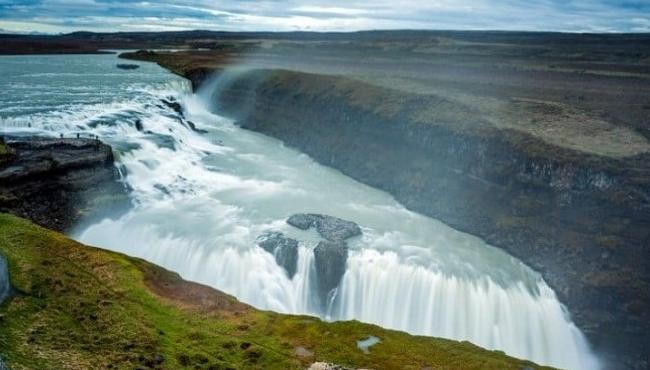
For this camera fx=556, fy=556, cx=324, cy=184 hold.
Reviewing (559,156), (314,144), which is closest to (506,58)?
(314,144)

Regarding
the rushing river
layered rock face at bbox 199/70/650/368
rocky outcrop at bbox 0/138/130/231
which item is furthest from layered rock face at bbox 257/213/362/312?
rocky outcrop at bbox 0/138/130/231

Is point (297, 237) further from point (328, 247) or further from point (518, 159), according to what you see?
point (518, 159)

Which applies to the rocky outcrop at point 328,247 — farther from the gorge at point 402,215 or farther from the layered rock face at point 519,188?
the layered rock face at point 519,188

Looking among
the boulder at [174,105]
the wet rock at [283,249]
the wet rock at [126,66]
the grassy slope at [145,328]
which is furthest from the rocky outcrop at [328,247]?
the wet rock at [126,66]

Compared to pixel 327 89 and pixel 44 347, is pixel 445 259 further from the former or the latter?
pixel 327 89

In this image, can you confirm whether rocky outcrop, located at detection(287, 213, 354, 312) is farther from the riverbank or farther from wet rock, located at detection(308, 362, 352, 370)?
wet rock, located at detection(308, 362, 352, 370)

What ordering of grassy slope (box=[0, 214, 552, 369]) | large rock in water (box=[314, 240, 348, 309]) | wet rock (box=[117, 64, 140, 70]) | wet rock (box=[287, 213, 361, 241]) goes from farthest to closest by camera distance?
wet rock (box=[117, 64, 140, 70])
wet rock (box=[287, 213, 361, 241])
large rock in water (box=[314, 240, 348, 309])
grassy slope (box=[0, 214, 552, 369])

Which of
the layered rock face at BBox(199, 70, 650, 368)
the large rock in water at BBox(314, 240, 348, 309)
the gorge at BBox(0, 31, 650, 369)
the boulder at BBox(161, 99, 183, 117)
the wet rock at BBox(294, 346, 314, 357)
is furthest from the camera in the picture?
the boulder at BBox(161, 99, 183, 117)
